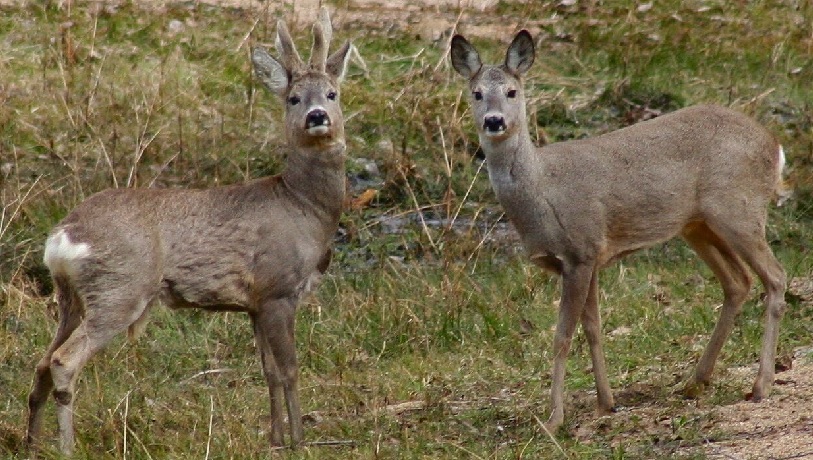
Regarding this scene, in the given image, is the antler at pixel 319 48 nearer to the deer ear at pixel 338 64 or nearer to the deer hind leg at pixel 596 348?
the deer ear at pixel 338 64

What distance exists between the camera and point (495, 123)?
7.27m

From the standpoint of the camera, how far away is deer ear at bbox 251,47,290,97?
7.40 meters

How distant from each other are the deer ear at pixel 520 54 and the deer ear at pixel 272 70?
1098mm

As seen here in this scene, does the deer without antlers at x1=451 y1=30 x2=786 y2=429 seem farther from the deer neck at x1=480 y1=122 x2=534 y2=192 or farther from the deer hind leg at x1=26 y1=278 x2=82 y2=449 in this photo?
the deer hind leg at x1=26 y1=278 x2=82 y2=449

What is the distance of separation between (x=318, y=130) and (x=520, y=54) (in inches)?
46.6

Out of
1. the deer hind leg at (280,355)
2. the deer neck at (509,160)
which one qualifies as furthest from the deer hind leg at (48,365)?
the deer neck at (509,160)

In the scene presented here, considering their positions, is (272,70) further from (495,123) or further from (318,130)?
(495,123)

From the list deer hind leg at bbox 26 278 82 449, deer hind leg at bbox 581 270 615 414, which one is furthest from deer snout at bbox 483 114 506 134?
deer hind leg at bbox 26 278 82 449

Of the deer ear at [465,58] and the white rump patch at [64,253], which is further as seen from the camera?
the deer ear at [465,58]

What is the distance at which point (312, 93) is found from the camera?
23.7ft

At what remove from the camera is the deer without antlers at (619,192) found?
284 inches

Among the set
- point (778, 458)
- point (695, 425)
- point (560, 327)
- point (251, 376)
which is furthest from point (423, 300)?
point (778, 458)

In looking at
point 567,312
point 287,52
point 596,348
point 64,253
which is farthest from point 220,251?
point 596,348

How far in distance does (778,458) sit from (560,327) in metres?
1.46
